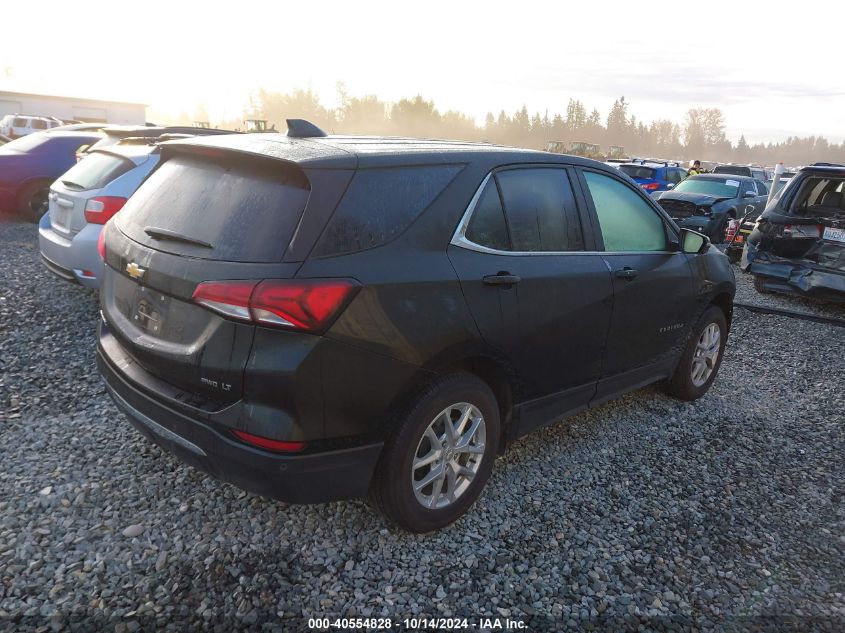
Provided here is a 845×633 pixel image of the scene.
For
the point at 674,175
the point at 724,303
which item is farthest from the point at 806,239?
the point at 674,175

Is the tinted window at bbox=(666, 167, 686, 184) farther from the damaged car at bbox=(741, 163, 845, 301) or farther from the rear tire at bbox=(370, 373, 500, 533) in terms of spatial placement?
the rear tire at bbox=(370, 373, 500, 533)

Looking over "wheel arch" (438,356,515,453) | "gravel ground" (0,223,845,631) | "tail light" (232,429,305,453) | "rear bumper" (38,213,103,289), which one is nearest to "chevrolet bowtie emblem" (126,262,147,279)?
"tail light" (232,429,305,453)

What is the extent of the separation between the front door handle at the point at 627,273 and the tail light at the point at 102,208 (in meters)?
4.18

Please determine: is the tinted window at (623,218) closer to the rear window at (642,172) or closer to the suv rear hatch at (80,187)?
the suv rear hatch at (80,187)

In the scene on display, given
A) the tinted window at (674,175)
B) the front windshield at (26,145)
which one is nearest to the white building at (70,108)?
the front windshield at (26,145)

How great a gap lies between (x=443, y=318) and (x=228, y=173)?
1098mm

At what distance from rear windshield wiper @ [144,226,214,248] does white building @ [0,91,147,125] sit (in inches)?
1952

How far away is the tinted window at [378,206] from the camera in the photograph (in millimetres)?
2430

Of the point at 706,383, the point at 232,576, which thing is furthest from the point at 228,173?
the point at 706,383

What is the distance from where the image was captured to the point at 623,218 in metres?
3.87

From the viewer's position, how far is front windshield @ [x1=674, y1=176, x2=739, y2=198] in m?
13.5

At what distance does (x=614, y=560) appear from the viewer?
2891 mm

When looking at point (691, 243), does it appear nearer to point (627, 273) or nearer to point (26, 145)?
point (627, 273)

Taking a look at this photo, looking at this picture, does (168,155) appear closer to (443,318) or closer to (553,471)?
(443,318)
